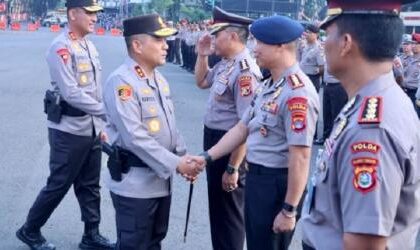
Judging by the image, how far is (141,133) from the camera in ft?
11.2

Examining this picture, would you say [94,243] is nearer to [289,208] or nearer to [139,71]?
[139,71]

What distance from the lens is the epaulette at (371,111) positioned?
1.79 m

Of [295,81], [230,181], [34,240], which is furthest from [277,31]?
[34,240]

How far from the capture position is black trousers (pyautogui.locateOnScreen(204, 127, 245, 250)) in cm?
428

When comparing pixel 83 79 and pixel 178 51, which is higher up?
pixel 83 79

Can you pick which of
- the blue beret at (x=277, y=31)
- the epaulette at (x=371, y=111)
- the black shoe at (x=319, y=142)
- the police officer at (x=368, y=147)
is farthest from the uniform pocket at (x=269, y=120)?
the black shoe at (x=319, y=142)

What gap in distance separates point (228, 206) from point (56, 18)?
62043 mm

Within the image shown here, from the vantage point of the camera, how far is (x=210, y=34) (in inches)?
176

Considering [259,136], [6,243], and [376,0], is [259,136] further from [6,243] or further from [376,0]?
[6,243]

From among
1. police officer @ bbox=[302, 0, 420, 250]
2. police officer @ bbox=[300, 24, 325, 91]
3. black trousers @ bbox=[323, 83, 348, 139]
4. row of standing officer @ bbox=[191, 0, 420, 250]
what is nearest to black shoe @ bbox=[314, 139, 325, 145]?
black trousers @ bbox=[323, 83, 348, 139]

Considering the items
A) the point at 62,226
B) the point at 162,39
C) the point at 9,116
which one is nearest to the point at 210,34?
the point at 162,39

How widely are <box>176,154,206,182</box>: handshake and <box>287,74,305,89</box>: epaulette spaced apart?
758 millimetres

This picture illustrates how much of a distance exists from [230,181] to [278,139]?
91 centimetres

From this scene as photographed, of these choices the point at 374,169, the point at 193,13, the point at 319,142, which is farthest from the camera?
the point at 193,13
